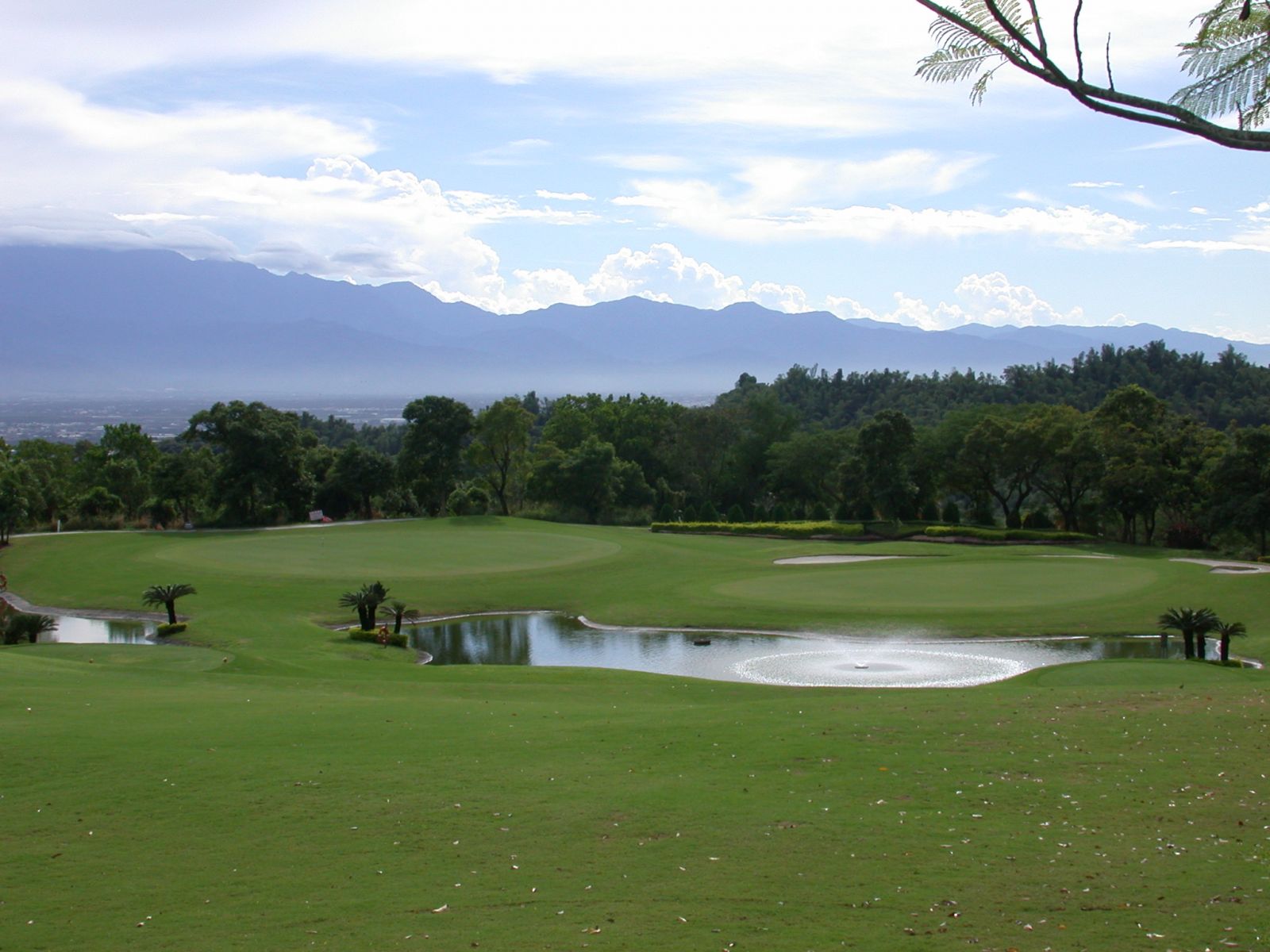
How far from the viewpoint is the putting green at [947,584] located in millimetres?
34969

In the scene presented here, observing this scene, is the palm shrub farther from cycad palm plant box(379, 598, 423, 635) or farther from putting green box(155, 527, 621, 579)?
putting green box(155, 527, 621, 579)

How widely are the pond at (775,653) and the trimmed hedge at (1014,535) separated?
2469 centimetres

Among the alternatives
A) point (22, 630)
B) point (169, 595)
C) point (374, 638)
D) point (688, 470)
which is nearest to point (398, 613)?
point (374, 638)

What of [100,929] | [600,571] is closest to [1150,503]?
[600,571]

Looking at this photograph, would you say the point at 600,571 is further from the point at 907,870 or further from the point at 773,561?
the point at 907,870

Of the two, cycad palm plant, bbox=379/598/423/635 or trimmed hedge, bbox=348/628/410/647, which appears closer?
trimmed hedge, bbox=348/628/410/647

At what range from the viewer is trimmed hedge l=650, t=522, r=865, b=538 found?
192ft

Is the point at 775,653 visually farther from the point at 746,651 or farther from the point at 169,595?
the point at 169,595

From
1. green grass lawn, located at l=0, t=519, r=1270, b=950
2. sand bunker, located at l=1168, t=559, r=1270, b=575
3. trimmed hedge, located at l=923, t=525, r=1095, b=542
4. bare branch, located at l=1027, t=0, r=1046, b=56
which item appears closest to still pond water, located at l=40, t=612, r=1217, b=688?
green grass lawn, located at l=0, t=519, r=1270, b=950

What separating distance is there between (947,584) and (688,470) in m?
50.3

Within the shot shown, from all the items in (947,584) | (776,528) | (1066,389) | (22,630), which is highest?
(1066,389)

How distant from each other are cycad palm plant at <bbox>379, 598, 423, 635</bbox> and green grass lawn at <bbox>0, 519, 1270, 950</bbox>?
10.1m

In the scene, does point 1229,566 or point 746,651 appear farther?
point 1229,566

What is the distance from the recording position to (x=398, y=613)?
105 ft
